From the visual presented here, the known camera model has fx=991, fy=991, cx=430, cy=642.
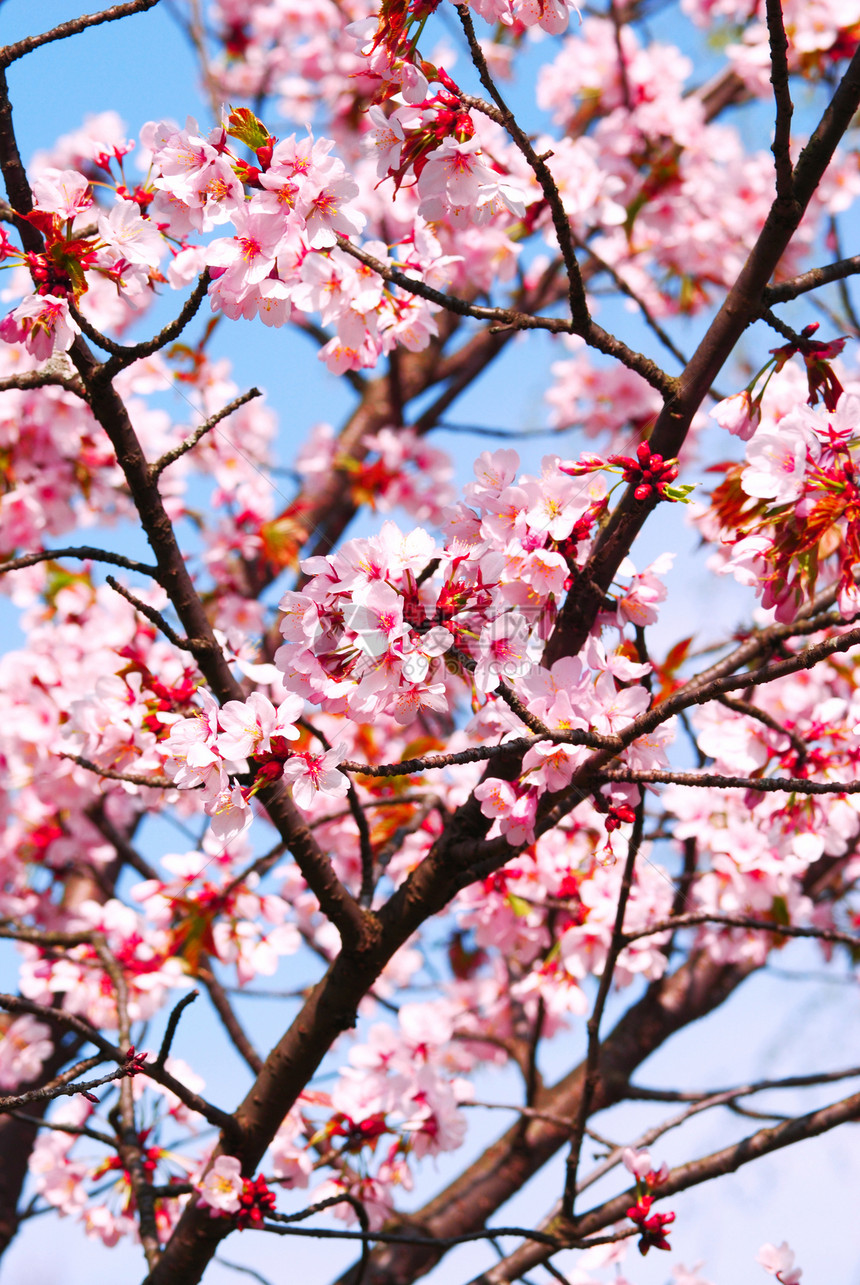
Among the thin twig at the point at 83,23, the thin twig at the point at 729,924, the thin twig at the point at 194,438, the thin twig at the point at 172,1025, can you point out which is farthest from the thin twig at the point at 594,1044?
the thin twig at the point at 83,23

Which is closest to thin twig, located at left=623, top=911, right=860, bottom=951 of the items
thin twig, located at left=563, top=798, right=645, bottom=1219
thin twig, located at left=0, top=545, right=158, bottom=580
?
thin twig, located at left=563, top=798, right=645, bottom=1219

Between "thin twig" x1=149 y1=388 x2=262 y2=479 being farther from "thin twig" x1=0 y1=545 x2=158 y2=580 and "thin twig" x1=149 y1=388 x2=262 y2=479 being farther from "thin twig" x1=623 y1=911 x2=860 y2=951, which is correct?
"thin twig" x1=623 y1=911 x2=860 y2=951

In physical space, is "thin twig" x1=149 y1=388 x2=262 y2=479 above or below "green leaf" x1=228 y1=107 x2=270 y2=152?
below

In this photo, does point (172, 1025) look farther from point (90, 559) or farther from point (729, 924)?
point (729, 924)

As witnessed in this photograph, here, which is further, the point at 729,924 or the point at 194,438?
the point at 729,924

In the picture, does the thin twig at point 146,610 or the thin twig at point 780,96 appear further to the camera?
the thin twig at point 146,610

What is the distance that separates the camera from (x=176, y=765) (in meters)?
1.34

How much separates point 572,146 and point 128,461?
2593mm

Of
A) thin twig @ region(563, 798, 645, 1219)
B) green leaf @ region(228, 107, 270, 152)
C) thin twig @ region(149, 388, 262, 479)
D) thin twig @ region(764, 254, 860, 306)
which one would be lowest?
thin twig @ region(563, 798, 645, 1219)

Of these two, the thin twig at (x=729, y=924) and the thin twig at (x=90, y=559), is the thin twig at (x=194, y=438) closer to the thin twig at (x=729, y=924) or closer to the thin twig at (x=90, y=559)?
the thin twig at (x=90, y=559)

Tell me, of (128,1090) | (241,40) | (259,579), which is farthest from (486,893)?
(241,40)

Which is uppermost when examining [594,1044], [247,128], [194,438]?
[247,128]

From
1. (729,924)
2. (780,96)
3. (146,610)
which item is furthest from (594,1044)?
(780,96)

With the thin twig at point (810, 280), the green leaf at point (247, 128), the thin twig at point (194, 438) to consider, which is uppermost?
the green leaf at point (247, 128)
